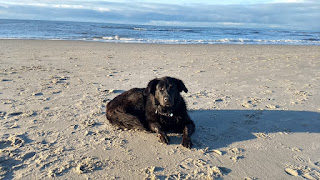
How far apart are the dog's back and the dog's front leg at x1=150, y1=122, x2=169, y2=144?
7.2 inches

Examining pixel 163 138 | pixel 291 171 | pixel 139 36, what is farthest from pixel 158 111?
pixel 139 36

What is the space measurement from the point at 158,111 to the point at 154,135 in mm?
400

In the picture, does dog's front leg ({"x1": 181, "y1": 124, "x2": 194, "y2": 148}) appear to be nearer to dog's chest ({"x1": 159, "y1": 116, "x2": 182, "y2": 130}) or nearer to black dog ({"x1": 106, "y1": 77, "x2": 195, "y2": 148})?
black dog ({"x1": 106, "y1": 77, "x2": 195, "y2": 148})

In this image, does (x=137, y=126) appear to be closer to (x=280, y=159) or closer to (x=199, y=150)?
(x=199, y=150)

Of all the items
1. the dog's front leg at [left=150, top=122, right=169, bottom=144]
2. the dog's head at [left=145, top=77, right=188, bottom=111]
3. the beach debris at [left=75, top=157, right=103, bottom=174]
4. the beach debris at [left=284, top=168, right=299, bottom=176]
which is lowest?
the beach debris at [left=75, top=157, right=103, bottom=174]

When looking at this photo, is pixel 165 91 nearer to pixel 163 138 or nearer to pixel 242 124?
pixel 163 138

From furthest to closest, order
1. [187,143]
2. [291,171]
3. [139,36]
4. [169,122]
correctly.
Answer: [139,36] → [169,122] → [187,143] → [291,171]

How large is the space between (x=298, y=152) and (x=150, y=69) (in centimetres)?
678

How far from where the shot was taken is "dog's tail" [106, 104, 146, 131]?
14.5 ft

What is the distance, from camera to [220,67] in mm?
10516

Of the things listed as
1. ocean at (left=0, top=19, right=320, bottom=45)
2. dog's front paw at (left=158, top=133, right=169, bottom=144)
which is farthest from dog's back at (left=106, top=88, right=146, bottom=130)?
ocean at (left=0, top=19, right=320, bottom=45)

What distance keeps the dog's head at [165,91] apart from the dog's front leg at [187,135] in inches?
16.8

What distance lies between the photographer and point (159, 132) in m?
4.11

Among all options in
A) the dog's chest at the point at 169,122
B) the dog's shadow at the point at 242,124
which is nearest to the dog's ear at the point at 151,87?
the dog's chest at the point at 169,122
